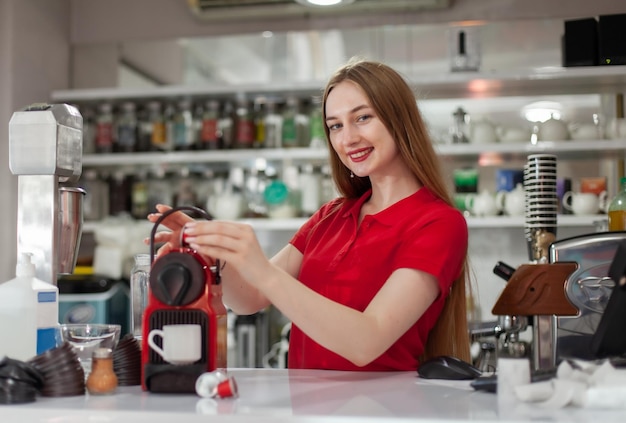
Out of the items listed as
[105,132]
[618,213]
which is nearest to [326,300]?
[618,213]

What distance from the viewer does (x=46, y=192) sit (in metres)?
1.58

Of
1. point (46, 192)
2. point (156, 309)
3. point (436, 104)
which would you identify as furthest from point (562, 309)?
point (436, 104)

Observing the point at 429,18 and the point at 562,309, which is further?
the point at 429,18

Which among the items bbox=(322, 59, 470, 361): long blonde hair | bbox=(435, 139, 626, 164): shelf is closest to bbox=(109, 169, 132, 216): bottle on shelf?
bbox=(435, 139, 626, 164): shelf

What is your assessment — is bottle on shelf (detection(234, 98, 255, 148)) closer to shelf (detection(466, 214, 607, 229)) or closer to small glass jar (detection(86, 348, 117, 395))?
shelf (detection(466, 214, 607, 229))

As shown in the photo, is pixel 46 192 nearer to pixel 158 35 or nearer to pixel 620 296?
pixel 620 296

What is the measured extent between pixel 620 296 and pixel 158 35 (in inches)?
133

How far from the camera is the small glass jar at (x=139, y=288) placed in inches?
64.5

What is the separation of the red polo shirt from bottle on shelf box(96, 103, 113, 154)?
2.39 metres

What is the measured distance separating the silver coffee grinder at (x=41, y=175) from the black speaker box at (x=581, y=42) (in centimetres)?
265

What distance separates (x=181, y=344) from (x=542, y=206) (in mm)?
1253

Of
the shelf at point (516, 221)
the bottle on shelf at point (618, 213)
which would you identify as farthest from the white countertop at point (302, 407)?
the shelf at point (516, 221)

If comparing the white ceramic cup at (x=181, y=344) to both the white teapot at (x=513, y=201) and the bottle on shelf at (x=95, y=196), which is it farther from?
the bottle on shelf at (x=95, y=196)

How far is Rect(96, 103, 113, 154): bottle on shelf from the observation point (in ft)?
13.4
